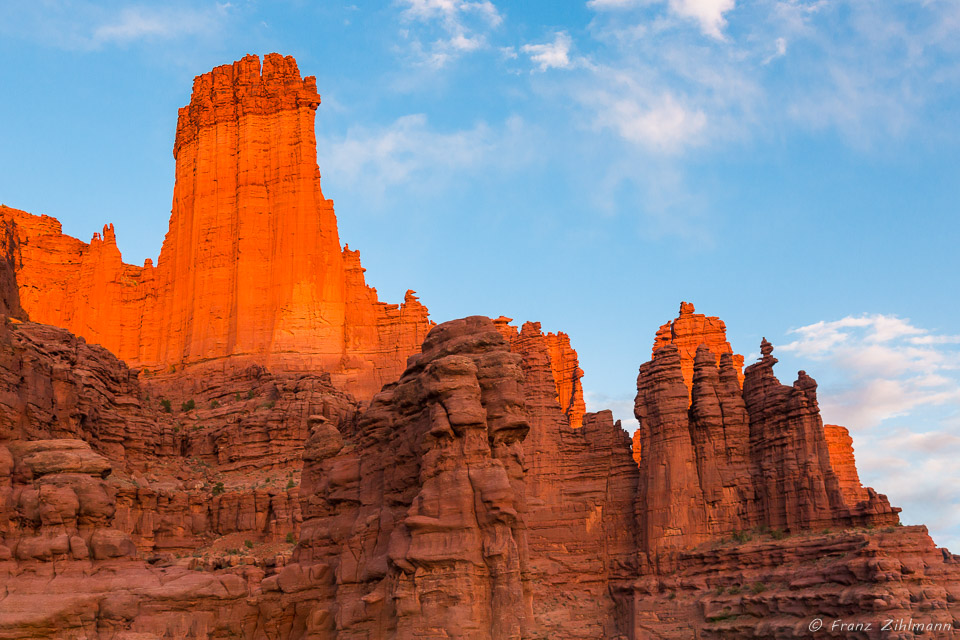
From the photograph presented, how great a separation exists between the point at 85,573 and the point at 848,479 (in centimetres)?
6680

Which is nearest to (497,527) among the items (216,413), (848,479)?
(216,413)

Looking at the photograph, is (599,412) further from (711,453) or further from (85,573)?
(85,573)

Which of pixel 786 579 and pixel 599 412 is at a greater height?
pixel 599 412

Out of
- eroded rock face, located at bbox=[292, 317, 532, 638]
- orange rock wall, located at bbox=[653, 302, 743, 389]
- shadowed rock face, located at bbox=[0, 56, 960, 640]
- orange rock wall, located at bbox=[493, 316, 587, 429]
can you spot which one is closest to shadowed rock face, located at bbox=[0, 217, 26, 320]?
shadowed rock face, located at bbox=[0, 56, 960, 640]

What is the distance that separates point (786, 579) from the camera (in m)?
56.6

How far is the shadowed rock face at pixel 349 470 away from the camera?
34031mm

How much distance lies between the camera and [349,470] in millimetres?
40094

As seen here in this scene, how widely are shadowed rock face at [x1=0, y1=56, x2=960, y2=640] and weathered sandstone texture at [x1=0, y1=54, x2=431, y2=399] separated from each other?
10.8 inches

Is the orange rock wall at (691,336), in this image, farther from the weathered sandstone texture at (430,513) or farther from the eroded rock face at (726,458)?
the eroded rock face at (726,458)

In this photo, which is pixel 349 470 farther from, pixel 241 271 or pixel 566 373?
pixel 566 373

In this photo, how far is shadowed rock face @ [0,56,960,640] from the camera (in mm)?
34031

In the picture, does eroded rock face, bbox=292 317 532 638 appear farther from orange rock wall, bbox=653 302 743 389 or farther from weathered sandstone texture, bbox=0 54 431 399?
orange rock wall, bbox=653 302 743 389

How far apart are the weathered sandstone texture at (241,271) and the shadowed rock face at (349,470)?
273 millimetres

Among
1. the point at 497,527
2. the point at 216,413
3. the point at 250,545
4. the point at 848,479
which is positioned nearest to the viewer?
the point at 497,527
